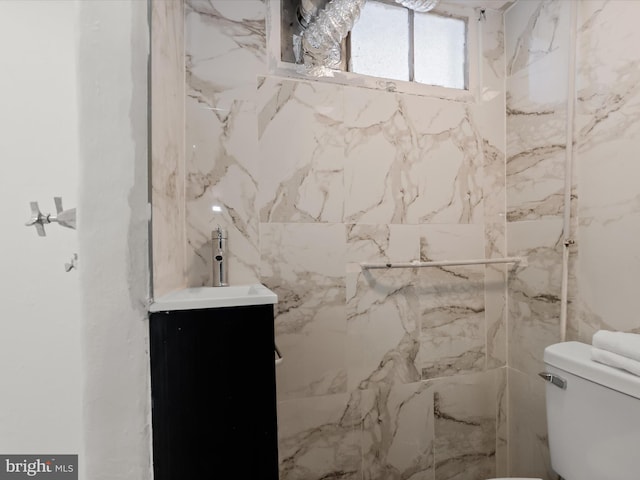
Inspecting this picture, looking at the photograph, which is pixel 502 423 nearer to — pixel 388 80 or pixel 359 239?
pixel 359 239

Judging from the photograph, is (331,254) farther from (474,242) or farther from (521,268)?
(521,268)

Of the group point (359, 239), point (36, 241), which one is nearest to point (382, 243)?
point (359, 239)

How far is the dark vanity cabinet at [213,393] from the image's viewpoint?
1.99 ft

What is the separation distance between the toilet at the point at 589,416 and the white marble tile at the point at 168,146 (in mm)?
1175

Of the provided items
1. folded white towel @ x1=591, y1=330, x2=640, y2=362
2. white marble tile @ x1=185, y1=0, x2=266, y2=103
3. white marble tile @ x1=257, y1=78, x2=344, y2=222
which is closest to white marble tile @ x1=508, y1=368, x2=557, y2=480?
folded white towel @ x1=591, y1=330, x2=640, y2=362

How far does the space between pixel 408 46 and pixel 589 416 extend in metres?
1.45

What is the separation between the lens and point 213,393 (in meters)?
0.63

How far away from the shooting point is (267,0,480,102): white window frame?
45.3 inches

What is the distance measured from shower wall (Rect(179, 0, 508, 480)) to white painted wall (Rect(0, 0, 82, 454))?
440 millimetres

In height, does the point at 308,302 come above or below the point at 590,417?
above

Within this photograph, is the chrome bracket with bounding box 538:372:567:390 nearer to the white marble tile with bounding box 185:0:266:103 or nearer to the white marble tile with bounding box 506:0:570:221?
the white marble tile with bounding box 506:0:570:221

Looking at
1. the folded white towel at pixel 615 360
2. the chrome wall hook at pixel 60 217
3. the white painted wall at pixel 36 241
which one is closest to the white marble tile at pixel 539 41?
the folded white towel at pixel 615 360

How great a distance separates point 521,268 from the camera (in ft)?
4.41

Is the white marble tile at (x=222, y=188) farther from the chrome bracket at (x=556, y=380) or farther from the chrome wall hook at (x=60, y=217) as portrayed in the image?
the chrome bracket at (x=556, y=380)
